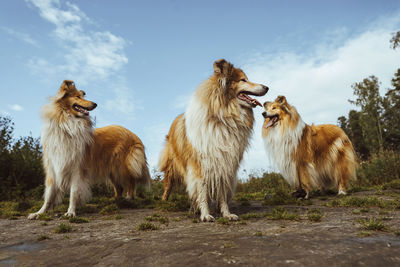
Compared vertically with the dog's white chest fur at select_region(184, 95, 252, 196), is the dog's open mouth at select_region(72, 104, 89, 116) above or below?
above

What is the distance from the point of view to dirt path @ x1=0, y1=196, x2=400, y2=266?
237cm

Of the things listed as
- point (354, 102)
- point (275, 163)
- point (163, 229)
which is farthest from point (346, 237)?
point (354, 102)

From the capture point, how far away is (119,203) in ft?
20.2

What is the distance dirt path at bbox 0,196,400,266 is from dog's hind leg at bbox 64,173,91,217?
3.16 feet

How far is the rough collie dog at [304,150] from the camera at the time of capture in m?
6.71

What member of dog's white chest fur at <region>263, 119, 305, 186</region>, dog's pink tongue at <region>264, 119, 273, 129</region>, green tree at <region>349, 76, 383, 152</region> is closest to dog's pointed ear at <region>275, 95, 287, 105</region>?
dog's pink tongue at <region>264, 119, 273, 129</region>

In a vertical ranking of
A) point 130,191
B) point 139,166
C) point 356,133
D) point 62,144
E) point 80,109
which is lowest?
point 130,191

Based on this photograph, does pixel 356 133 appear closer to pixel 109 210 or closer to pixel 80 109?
pixel 109 210

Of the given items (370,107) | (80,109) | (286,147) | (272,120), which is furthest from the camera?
(370,107)

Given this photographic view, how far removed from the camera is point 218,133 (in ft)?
14.4

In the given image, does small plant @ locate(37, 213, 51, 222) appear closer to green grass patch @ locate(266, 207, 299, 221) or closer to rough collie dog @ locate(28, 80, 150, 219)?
rough collie dog @ locate(28, 80, 150, 219)

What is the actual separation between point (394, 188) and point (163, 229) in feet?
23.9

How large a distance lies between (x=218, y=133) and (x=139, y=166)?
290cm

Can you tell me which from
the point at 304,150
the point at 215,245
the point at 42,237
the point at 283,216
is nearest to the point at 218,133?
the point at 283,216
